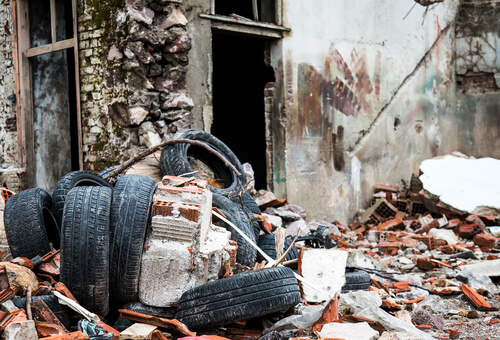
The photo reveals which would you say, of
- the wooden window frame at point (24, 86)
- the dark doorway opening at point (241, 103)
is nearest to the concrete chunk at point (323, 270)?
the wooden window frame at point (24, 86)

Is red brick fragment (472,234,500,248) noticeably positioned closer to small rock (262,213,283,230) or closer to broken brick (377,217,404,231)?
broken brick (377,217,404,231)

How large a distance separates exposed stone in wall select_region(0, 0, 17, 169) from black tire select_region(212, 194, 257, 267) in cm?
435

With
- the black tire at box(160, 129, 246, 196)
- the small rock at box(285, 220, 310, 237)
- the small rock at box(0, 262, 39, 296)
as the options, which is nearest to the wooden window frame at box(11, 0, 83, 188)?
the black tire at box(160, 129, 246, 196)

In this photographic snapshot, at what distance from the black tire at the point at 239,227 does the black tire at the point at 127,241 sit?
1035mm

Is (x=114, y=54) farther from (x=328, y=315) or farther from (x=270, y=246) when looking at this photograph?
(x=328, y=315)

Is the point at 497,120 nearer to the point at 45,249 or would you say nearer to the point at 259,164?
the point at 259,164

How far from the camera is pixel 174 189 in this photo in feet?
13.2

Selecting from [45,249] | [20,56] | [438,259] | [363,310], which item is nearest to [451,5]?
[438,259]

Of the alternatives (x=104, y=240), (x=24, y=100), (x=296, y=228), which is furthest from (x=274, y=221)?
(x=24, y=100)

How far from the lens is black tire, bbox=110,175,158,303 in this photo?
12.3 feet

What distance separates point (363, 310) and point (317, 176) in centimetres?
489

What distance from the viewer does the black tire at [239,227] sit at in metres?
4.73

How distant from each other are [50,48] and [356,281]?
5179 mm

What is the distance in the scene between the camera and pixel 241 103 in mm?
11227
